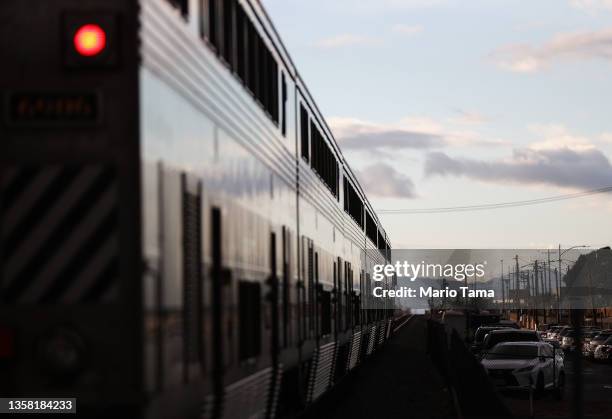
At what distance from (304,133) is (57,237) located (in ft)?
33.2

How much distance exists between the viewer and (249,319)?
409 inches

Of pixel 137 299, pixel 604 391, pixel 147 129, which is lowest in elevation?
pixel 604 391

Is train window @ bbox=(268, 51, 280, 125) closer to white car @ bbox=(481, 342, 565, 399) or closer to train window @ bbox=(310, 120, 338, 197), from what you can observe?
train window @ bbox=(310, 120, 338, 197)

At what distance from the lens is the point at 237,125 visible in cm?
1030

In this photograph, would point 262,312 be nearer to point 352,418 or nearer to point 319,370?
point 319,370

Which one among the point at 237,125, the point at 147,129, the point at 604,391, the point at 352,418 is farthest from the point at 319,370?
the point at 604,391

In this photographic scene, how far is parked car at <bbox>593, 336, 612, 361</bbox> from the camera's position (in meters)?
51.7

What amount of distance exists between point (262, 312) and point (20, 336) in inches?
173

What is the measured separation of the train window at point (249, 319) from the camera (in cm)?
996

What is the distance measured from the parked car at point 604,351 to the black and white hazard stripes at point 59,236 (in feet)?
154

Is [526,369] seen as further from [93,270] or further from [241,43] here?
[93,270]

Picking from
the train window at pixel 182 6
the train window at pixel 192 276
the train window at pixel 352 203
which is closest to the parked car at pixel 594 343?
the train window at pixel 352 203

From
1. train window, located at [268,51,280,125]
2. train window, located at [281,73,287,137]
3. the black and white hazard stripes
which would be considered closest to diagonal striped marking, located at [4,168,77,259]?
the black and white hazard stripes

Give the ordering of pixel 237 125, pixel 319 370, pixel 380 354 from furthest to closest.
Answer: pixel 380 354
pixel 319 370
pixel 237 125
